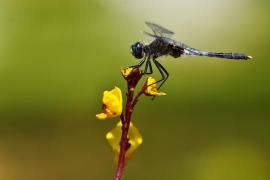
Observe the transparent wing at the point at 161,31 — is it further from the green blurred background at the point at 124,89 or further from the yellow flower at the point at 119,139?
the green blurred background at the point at 124,89

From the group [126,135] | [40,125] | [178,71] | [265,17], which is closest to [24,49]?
[40,125]

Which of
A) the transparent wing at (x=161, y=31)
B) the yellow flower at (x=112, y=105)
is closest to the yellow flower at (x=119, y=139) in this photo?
the yellow flower at (x=112, y=105)

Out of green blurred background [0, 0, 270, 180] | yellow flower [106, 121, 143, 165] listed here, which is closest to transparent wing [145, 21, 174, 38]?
yellow flower [106, 121, 143, 165]

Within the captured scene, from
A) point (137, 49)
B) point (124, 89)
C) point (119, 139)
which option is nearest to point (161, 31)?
point (137, 49)

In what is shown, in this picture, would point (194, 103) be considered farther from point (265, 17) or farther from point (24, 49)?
point (24, 49)

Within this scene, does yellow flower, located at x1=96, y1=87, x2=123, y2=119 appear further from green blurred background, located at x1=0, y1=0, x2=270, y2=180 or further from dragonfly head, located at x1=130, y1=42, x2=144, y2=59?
green blurred background, located at x1=0, y1=0, x2=270, y2=180
